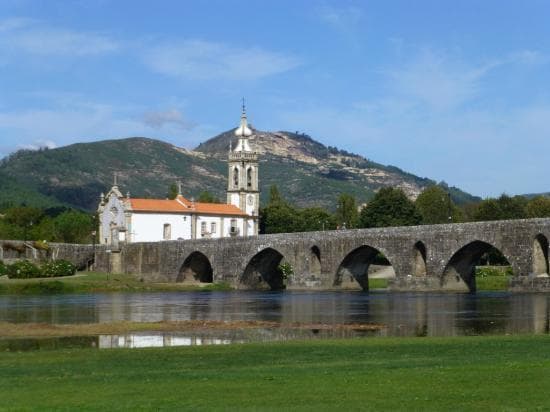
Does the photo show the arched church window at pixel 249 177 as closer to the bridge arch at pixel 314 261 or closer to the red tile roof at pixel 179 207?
the red tile roof at pixel 179 207

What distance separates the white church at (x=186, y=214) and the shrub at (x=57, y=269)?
42.0 feet

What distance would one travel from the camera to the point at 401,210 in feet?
403

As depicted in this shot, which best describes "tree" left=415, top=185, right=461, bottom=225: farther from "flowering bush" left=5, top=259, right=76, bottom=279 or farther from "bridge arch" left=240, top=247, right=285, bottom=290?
"flowering bush" left=5, top=259, right=76, bottom=279

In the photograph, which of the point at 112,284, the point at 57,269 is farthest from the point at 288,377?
the point at 57,269

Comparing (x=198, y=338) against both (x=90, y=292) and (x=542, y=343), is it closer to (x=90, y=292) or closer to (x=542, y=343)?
Answer: (x=542, y=343)

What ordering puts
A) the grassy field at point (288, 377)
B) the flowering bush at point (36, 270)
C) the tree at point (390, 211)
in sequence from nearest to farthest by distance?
the grassy field at point (288, 377) < the flowering bush at point (36, 270) < the tree at point (390, 211)

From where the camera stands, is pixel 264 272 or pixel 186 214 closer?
pixel 264 272

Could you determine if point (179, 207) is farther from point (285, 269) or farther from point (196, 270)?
point (285, 269)

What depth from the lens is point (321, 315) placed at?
4991 cm

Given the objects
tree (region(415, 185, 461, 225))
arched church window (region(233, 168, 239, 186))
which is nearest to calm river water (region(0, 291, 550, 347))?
arched church window (region(233, 168, 239, 186))

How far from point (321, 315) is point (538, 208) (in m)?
83.8

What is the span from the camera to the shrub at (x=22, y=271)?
96250 millimetres

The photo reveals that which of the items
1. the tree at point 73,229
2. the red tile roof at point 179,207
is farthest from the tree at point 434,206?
the tree at point 73,229

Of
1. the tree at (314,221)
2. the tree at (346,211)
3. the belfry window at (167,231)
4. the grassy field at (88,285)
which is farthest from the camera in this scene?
the tree at (346,211)
